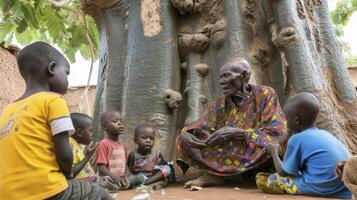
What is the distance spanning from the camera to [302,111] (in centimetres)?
312

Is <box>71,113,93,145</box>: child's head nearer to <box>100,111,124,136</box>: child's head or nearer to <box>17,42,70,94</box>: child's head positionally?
<box>100,111,124,136</box>: child's head

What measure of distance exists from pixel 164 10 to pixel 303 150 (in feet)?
7.89

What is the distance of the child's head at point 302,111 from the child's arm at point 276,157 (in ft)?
0.89

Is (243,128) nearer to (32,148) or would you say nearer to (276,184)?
(276,184)

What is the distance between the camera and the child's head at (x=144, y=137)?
13.2 ft

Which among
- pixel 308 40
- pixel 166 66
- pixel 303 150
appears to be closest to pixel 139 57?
pixel 166 66

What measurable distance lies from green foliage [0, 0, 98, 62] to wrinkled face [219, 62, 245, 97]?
3000 millimetres

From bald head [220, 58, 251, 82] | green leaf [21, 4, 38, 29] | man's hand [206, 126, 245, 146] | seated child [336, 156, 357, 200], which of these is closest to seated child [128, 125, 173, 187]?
man's hand [206, 126, 245, 146]

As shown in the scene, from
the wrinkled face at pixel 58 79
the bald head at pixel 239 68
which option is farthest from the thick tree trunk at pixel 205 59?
the wrinkled face at pixel 58 79

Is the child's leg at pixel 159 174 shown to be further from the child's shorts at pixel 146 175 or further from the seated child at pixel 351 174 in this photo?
the seated child at pixel 351 174

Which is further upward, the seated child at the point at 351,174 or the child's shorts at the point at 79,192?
the seated child at the point at 351,174

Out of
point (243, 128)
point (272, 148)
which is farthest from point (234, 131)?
point (272, 148)

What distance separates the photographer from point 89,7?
17.0 feet

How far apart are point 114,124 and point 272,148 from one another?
151 centimetres
